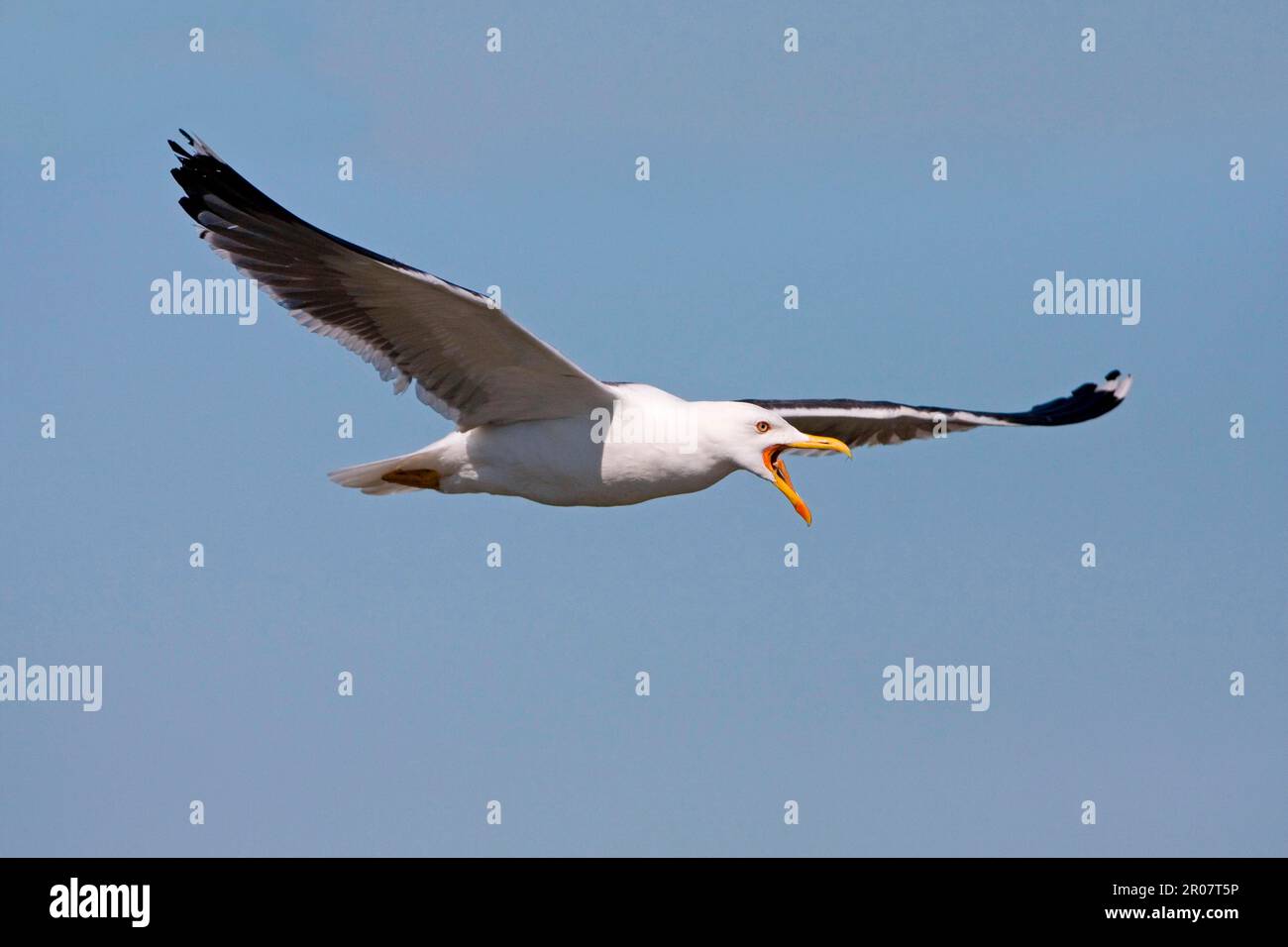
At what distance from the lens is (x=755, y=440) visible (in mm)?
10984

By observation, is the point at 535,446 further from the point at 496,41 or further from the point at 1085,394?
the point at 1085,394

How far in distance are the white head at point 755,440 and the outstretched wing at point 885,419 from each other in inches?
54.3

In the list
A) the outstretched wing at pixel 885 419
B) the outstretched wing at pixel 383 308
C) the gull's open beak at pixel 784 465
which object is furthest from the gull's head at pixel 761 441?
the outstretched wing at pixel 885 419

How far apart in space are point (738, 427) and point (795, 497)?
530 mm

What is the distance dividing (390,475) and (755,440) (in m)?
2.27

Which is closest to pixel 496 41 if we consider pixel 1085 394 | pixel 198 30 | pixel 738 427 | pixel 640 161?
pixel 640 161

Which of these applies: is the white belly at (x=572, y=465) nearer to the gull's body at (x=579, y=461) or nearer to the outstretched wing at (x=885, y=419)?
the gull's body at (x=579, y=461)

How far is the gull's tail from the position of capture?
1138 cm

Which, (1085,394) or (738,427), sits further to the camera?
(1085,394)

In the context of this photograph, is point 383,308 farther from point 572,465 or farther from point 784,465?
point 784,465

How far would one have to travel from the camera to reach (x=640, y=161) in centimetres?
1245

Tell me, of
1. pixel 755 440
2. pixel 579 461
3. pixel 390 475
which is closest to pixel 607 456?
pixel 579 461

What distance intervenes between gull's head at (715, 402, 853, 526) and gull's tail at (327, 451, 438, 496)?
6.09 feet

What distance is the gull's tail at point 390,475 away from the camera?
11383 mm
